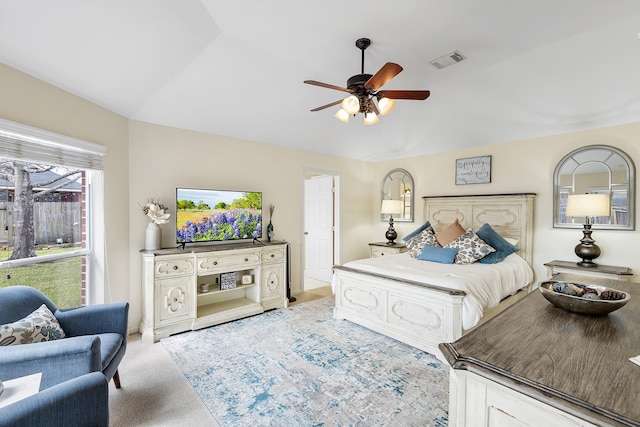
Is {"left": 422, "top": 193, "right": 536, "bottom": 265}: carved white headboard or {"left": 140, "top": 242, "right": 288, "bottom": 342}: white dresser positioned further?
{"left": 422, "top": 193, "right": 536, "bottom": 265}: carved white headboard

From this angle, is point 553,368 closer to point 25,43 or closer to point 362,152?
point 25,43

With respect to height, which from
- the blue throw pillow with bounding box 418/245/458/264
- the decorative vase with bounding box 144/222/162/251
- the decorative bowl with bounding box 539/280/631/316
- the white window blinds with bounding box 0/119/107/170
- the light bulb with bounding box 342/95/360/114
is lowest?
the blue throw pillow with bounding box 418/245/458/264

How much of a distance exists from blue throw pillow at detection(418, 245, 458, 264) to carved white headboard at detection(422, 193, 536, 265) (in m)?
Result: 1.03

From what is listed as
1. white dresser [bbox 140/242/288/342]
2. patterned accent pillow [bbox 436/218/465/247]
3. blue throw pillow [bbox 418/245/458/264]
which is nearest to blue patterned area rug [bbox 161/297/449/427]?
white dresser [bbox 140/242/288/342]

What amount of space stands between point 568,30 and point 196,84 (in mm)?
3242

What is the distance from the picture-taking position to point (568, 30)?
2.32 m

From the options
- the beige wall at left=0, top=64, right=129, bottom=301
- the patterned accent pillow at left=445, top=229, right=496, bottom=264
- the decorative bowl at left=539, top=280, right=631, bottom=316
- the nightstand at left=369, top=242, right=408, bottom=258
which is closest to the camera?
the decorative bowl at left=539, top=280, right=631, bottom=316

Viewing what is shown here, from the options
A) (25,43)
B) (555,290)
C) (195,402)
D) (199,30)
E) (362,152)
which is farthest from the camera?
(362,152)

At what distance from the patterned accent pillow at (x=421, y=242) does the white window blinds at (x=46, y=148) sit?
146 inches

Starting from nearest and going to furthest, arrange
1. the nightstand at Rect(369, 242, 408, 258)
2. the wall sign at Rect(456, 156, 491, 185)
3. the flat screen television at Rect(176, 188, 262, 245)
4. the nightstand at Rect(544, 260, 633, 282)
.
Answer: the nightstand at Rect(544, 260, 633, 282), the flat screen television at Rect(176, 188, 262, 245), the wall sign at Rect(456, 156, 491, 185), the nightstand at Rect(369, 242, 408, 258)

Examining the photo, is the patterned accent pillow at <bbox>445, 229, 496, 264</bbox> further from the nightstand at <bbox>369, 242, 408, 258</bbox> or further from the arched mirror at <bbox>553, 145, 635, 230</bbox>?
the nightstand at <bbox>369, 242, 408, 258</bbox>

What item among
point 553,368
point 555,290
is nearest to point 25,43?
point 553,368

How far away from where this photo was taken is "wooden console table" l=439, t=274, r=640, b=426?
754 millimetres

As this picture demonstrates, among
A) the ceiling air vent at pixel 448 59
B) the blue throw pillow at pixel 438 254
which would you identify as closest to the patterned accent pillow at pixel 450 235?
the blue throw pillow at pixel 438 254
